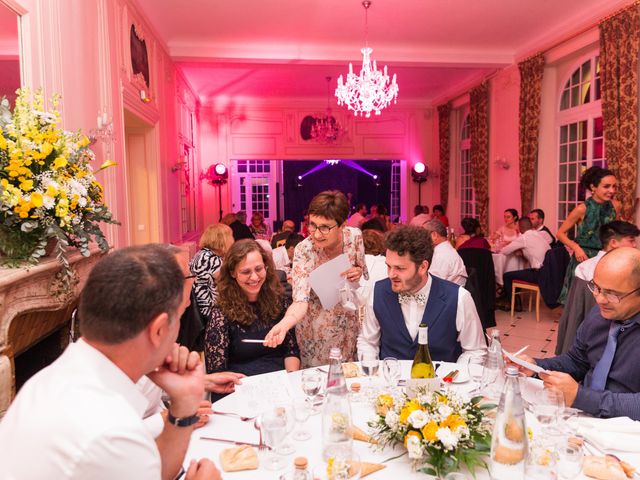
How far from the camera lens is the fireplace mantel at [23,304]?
2.01 m

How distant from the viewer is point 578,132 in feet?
22.2

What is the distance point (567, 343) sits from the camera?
10.5 ft

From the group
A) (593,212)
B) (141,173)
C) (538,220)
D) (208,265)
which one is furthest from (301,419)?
(538,220)

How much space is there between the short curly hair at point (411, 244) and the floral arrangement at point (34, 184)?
1.59 metres

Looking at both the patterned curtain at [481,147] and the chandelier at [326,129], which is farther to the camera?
the chandelier at [326,129]

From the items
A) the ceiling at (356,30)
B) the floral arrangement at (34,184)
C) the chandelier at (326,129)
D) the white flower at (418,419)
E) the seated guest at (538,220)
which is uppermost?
the ceiling at (356,30)

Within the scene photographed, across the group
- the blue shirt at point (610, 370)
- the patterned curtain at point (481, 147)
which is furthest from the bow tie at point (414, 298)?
the patterned curtain at point (481, 147)

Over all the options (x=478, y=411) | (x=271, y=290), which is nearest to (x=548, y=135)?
(x=271, y=290)

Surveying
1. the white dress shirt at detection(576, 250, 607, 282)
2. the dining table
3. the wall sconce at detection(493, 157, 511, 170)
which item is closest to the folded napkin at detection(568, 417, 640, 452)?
the dining table

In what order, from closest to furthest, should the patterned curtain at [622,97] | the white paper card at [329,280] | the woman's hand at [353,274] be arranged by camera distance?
the white paper card at [329,280] < the woman's hand at [353,274] < the patterned curtain at [622,97]

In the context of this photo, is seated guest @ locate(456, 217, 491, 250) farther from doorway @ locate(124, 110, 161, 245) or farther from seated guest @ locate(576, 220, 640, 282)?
doorway @ locate(124, 110, 161, 245)

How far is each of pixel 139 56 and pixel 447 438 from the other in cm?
538

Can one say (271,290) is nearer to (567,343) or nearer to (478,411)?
(478,411)

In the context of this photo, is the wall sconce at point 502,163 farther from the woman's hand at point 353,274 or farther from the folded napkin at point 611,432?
the folded napkin at point 611,432
